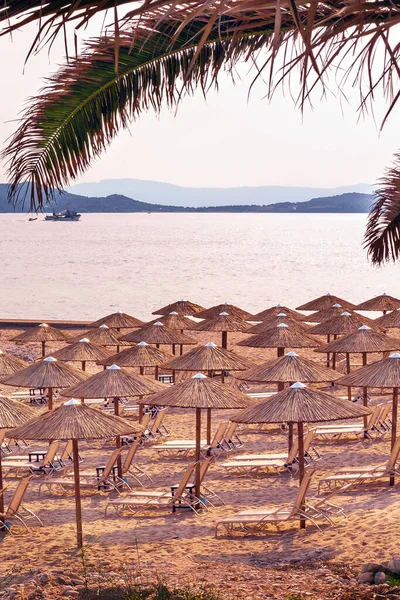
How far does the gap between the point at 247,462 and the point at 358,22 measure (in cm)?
829

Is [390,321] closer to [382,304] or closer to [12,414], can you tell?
[382,304]

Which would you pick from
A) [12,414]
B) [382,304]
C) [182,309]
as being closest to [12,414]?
[12,414]

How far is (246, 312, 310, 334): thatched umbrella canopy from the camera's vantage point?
1864 cm

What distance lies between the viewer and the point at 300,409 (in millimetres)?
9500

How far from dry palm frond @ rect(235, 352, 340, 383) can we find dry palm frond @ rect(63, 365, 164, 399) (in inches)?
51.2

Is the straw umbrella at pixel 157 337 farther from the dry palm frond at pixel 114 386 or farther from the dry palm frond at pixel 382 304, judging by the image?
the dry palm frond at pixel 382 304

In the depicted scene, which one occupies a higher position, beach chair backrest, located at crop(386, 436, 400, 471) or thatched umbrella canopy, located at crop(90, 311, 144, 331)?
thatched umbrella canopy, located at crop(90, 311, 144, 331)

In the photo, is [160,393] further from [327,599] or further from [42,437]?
[327,599]

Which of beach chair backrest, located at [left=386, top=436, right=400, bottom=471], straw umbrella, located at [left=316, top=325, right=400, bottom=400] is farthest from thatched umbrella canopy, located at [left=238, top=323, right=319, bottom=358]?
beach chair backrest, located at [left=386, top=436, right=400, bottom=471]

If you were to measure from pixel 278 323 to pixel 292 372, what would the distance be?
22.0ft

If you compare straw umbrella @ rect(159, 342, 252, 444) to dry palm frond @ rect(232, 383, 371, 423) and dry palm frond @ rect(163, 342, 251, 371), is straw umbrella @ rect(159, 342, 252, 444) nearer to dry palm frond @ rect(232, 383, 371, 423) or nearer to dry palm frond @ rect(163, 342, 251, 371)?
dry palm frond @ rect(163, 342, 251, 371)

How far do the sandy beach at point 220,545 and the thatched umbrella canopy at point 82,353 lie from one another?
3.93 meters

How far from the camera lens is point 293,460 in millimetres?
12281

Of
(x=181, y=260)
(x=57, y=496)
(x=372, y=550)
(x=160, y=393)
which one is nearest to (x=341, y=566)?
(x=372, y=550)
